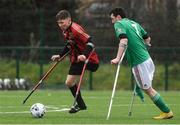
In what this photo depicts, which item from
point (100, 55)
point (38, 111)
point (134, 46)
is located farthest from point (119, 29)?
point (100, 55)

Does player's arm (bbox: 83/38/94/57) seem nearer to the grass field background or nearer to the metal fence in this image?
the grass field background

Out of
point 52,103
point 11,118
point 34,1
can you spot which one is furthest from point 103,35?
point 11,118

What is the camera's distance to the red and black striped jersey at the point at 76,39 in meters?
16.4

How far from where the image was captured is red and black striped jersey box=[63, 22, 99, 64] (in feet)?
53.8

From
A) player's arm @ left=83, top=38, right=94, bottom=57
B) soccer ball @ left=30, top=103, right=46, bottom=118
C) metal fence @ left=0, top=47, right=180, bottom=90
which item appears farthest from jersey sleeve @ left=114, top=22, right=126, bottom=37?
metal fence @ left=0, top=47, right=180, bottom=90

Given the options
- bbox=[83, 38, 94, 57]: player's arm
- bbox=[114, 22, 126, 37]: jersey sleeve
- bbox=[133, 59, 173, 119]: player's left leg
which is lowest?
bbox=[133, 59, 173, 119]: player's left leg

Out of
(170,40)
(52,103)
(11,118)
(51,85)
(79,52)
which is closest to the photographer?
(11,118)

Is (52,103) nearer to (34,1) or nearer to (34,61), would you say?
(34,61)

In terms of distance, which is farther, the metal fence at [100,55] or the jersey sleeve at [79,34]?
the metal fence at [100,55]

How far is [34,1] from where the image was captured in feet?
129

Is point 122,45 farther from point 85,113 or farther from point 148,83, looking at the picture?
point 85,113

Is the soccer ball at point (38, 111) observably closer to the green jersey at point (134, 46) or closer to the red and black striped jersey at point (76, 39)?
the red and black striped jersey at point (76, 39)

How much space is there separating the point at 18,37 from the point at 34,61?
2.67 m

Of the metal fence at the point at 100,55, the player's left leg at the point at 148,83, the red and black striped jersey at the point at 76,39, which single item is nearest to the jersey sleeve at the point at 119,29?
the player's left leg at the point at 148,83
